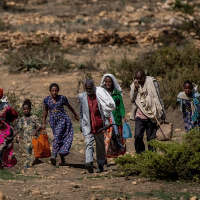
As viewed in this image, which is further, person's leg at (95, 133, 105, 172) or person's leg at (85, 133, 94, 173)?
person's leg at (95, 133, 105, 172)

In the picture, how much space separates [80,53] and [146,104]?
11.0 metres

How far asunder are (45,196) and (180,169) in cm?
171

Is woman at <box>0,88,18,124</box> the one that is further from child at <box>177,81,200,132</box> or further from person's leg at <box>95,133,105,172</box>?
child at <box>177,81,200,132</box>

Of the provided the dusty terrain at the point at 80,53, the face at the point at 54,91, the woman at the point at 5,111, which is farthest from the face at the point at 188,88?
the woman at the point at 5,111

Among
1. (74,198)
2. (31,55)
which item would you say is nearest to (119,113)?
(74,198)

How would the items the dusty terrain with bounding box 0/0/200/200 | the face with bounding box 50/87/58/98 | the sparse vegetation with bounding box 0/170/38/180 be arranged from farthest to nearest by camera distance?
the face with bounding box 50/87/58/98 → the sparse vegetation with bounding box 0/170/38/180 → the dusty terrain with bounding box 0/0/200/200

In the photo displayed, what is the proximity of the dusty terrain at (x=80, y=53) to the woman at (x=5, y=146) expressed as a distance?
0.22 m

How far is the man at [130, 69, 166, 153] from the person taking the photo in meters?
6.52

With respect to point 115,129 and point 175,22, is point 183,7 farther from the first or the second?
point 115,129

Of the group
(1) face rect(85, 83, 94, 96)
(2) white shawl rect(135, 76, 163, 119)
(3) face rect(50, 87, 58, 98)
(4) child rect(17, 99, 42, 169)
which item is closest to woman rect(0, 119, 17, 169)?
(4) child rect(17, 99, 42, 169)

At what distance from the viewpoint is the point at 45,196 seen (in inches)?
176

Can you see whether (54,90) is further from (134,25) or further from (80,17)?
(80,17)

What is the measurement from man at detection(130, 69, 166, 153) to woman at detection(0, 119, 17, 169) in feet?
6.42

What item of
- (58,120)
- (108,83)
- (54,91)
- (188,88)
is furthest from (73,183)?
(188,88)
